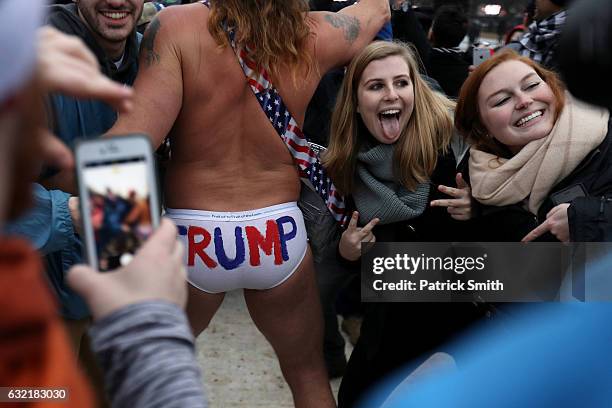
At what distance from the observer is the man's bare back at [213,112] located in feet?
7.82

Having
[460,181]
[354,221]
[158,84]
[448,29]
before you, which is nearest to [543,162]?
[460,181]

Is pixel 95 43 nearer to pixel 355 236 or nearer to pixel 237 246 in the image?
pixel 237 246

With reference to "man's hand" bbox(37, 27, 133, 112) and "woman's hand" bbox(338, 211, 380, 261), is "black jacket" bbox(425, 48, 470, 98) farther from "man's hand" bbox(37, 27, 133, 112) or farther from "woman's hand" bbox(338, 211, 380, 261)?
"man's hand" bbox(37, 27, 133, 112)

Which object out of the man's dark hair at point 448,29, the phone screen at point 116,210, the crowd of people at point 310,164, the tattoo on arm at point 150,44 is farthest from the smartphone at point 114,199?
the man's dark hair at point 448,29

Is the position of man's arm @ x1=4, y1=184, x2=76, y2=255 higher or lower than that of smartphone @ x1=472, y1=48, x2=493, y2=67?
higher

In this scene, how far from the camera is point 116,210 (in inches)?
40.8

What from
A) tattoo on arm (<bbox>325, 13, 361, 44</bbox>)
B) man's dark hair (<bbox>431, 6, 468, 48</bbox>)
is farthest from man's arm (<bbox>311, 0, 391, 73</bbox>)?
man's dark hair (<bbox>431, 6, 468, 48</bbox>)

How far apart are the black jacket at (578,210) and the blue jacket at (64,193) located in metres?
1.31

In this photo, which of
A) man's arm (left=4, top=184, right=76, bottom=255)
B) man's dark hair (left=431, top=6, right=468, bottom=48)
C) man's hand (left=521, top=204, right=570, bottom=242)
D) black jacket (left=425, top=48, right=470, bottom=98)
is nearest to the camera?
man's arm (left=4, top=184, right=76, bottom=255)

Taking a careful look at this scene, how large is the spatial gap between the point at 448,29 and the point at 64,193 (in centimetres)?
307

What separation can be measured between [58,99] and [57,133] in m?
0.12

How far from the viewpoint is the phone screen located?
102 centimetres

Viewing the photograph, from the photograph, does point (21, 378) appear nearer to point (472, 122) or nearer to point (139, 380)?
point (139, 380)

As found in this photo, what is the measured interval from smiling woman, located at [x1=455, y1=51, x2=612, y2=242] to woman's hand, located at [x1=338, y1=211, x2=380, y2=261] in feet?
1.23
